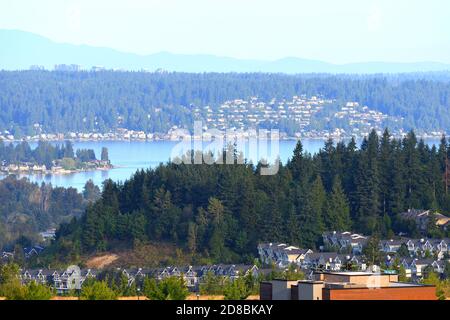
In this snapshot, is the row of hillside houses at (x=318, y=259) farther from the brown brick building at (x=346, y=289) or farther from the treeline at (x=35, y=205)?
the treeline at (x=35, y=205)

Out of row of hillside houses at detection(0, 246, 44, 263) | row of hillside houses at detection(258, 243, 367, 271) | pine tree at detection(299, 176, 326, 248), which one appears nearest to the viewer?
row of hillside houses at detection(258, 243, 367, 271)

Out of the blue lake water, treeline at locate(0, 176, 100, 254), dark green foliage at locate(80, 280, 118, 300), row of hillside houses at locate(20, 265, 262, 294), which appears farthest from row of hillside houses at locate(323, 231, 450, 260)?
the blue lake water

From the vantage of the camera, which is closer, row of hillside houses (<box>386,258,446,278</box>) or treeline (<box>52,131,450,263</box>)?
row of hillside houses (<box>386,258,446,278</box>)

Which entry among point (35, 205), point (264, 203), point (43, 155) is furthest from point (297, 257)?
point (43, 155)

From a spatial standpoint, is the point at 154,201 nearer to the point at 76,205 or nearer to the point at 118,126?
the point at 76,205

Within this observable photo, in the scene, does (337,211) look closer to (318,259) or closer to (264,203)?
(264,203)

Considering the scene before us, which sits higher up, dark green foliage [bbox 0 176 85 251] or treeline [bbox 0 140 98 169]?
dark green foliage [bbox 0 176 85 251]

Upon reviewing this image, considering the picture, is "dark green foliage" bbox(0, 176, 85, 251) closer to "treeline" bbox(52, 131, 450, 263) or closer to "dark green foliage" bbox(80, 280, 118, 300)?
"treeline" bbox(52, 131, 450, 263)
